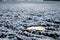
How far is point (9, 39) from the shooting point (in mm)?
1743

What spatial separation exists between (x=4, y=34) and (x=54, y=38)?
714 millimetres

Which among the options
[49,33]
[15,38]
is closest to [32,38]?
[15,38]

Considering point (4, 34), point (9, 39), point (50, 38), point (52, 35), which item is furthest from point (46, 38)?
point (4, 34)

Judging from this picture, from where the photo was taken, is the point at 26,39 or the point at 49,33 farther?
A: the point at 49,33

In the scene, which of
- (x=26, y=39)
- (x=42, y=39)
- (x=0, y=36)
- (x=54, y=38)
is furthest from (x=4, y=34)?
(x=54, y=38)

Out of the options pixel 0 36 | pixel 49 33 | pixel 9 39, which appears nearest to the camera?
pixel 9 39

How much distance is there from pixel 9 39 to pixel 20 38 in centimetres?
14

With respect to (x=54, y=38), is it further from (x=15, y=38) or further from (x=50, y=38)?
(x=15, y=38)

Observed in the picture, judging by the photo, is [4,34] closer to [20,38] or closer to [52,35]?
[20,38]

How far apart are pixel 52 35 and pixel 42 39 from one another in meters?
0.25

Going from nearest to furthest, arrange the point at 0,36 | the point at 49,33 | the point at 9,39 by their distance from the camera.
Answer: the point at 9,39, the point at 0,36, the point at 49,33

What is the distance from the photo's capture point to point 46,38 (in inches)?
71.2

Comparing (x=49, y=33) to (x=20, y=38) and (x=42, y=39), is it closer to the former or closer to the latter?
(x=42, y=39)

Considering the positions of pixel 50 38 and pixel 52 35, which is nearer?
pixel 50 38
